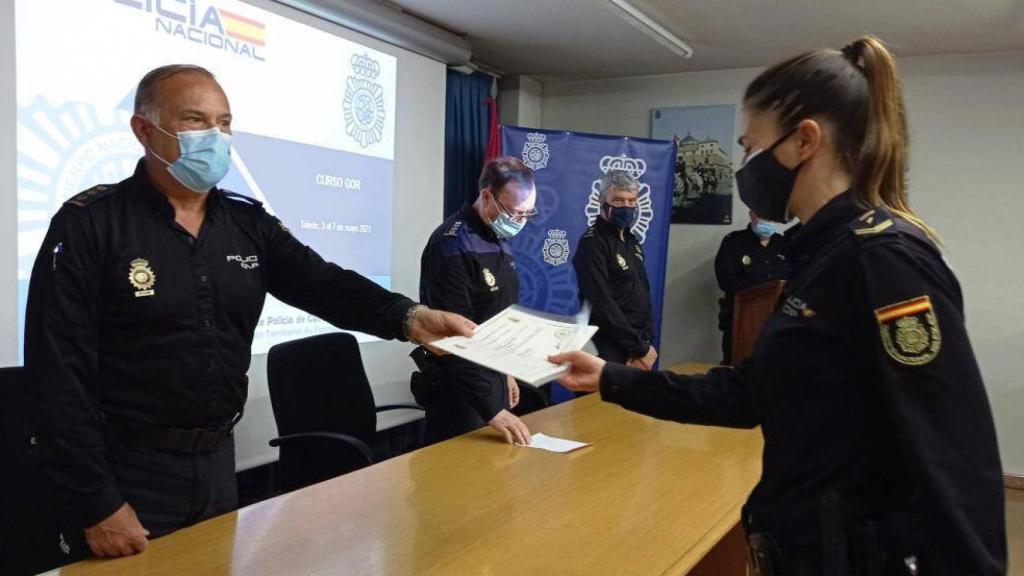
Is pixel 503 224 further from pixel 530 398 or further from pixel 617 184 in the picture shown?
pixel 617 184

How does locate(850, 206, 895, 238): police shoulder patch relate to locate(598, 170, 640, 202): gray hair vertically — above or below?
below

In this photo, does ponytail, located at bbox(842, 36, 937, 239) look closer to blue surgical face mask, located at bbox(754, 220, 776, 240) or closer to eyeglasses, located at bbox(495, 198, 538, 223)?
eyeglasses, located at bbox(495, 198, 538, 223)

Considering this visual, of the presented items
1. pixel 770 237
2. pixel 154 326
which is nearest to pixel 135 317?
pixel 154 326

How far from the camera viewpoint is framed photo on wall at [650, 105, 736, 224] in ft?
18.1

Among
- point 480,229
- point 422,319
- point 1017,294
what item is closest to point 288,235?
point 422,319

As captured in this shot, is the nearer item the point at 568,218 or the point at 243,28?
the point at 243,28

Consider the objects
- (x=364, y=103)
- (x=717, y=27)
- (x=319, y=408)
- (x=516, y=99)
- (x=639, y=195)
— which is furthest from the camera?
(x=516, y=99)

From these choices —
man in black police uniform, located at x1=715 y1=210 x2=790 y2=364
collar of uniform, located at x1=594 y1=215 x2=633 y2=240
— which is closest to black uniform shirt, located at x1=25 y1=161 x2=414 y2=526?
collar of uniform, located at x1=594 y1=215 x2=633 y2=240

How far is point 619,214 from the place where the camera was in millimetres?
3783

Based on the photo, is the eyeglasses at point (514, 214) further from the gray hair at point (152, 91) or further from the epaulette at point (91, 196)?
the epaulette at point (91, 196)

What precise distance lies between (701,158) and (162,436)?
15.8 ft

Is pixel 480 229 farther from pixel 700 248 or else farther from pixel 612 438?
pixel 700 248

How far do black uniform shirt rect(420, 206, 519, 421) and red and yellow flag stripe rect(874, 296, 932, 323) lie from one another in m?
1.58

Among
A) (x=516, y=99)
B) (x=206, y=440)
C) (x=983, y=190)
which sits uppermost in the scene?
(x=516, y=99)
